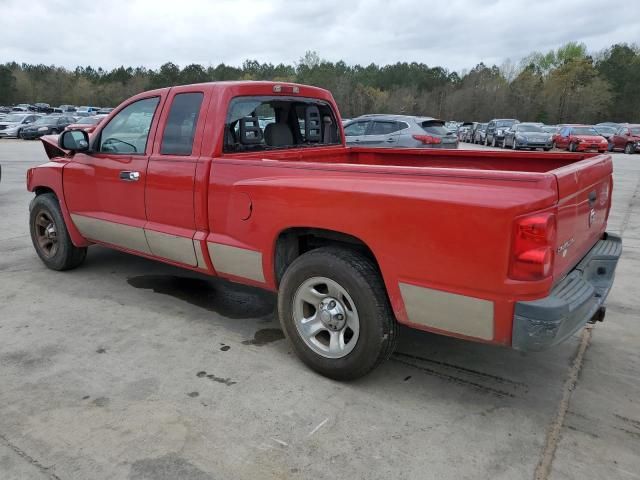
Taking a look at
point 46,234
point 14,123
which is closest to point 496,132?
point 14,123

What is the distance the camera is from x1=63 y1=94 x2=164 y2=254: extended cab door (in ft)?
14.4

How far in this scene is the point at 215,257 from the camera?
3.87 m

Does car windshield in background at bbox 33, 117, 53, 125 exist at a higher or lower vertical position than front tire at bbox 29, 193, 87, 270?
higher

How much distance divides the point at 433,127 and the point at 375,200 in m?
11.9

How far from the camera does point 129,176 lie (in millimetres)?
4391

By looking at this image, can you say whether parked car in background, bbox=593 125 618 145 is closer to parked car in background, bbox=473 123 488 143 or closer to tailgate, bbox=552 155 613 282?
parked car in background, bbox=473 123 488 143

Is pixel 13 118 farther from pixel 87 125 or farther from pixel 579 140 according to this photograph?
pixel 579 140

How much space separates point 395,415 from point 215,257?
1722 millimetres

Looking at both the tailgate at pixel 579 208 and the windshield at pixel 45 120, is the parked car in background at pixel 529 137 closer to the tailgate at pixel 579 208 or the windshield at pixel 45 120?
the tailgate at pixel 579 208

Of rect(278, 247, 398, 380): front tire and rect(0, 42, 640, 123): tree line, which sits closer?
rect(278, 247, 398, 380): front tire

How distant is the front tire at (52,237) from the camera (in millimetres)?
5328

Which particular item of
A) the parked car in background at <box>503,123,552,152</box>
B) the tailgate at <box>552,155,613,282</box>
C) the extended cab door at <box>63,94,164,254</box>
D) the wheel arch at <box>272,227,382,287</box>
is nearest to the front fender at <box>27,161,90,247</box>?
the extended cab door at <box>63,94,164,254</box>

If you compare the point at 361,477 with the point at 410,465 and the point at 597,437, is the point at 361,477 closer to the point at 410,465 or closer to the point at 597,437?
the point at 410,465

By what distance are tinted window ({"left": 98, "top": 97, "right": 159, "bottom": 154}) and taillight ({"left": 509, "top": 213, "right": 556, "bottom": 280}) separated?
312 centimetres
